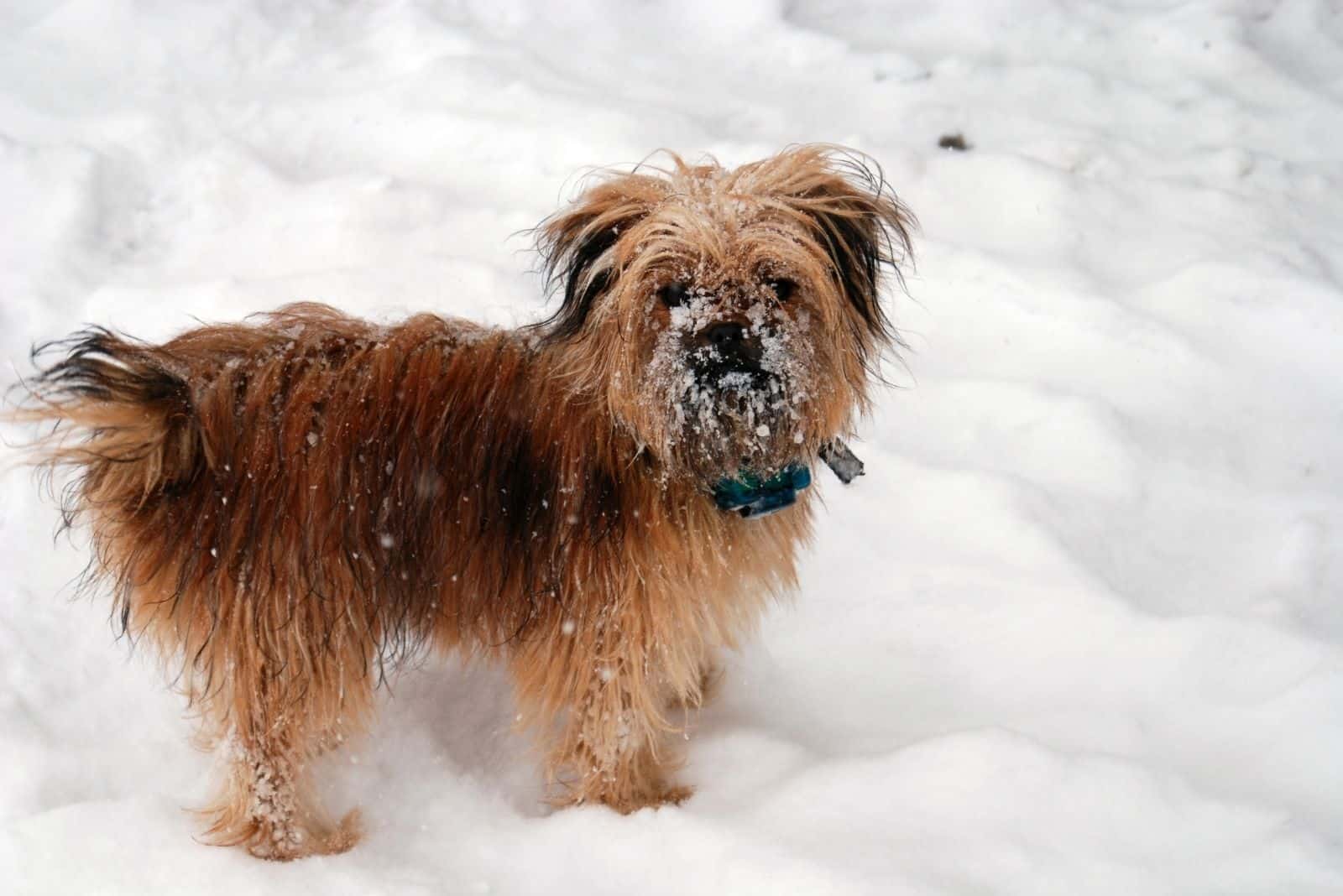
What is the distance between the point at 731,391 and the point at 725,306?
0.58 feet

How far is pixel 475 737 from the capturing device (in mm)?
2914

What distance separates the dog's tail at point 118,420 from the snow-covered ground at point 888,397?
77 centimetres

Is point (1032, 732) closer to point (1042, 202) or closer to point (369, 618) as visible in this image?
point (369, 618)

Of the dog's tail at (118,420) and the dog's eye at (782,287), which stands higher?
the dog's eye at (782,287)

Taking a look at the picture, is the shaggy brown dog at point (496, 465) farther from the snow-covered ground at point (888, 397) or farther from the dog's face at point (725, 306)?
the snow-covered ground at point (888, 397)

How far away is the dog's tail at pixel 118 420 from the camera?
200 cm

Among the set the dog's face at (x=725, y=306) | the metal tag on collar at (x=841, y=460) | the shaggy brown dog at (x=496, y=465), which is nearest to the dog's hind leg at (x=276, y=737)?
the shaggy brown dog at (x=496, y=465)

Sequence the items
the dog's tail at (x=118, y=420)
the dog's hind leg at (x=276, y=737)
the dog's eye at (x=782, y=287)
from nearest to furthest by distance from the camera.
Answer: the dog's tail at (x=118, y=420) → the dog's eye at (x=782, y=287) → the dog's hind leg at (x=276, y=737)

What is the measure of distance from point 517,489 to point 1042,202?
319 cm

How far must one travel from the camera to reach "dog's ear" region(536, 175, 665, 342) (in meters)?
2.20

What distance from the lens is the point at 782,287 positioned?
2.14 m

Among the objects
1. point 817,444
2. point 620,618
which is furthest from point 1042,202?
point 620,618

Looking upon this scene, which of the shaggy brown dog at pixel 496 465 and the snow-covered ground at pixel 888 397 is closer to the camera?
the shaggy brown dog at pixel 496 465

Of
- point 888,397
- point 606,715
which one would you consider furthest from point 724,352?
point 888,397
